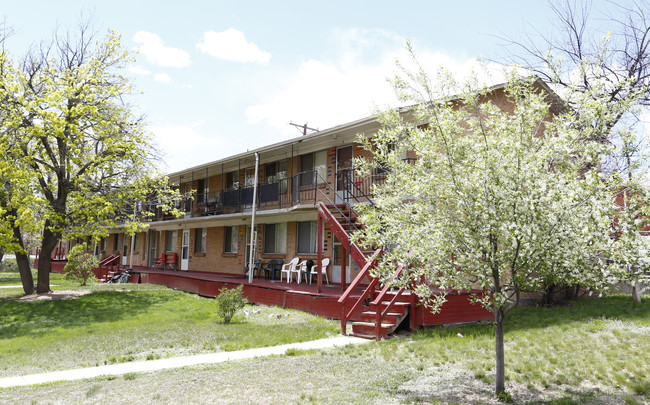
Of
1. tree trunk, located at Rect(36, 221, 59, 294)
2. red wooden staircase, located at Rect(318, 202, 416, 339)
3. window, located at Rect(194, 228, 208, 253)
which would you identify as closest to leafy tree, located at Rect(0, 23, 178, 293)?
tree trunk, located at Rect(36, 221, 59, 294)

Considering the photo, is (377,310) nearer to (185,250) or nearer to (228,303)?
(228,303)

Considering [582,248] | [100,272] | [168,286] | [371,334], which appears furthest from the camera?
[100,272]

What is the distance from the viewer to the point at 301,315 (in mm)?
11836

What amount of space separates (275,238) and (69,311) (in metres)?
7.72

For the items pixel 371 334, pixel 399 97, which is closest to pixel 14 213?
pixel 371 334

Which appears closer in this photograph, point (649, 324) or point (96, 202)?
point (649, 324)

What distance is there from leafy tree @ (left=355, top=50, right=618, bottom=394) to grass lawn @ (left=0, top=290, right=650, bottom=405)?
0.89m

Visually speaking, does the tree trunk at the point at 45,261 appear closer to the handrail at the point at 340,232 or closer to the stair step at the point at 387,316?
the handrail at the point at 340,232

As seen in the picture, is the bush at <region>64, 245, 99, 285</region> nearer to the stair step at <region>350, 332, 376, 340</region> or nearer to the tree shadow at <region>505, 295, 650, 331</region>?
the stair step at <region>350, 332, 376, 340</region>

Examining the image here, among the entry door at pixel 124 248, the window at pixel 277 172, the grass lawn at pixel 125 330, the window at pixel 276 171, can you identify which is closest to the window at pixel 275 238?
the window at pixel 277 172

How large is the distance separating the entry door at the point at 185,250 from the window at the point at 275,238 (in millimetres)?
7785

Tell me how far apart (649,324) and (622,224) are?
6.26 m

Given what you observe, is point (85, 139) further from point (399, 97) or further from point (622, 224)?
point (622, 224)

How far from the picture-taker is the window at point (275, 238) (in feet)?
59.9
